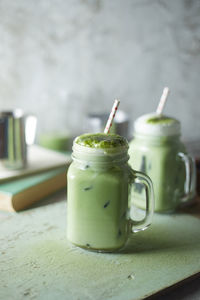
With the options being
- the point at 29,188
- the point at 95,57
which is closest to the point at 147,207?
the point at 29,188

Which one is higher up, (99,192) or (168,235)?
(99,192)

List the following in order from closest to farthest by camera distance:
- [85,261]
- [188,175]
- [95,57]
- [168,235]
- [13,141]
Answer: [85,261] < [168,235] < [188,175] < [13,141] < [95,57]

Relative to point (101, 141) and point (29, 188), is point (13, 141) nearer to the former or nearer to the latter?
point (29, 188)

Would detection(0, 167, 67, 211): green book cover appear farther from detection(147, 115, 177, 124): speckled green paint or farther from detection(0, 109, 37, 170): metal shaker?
detection(147, 115, 177, 124): speckled green paint

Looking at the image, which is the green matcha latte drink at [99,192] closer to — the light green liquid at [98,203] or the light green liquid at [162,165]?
the light green liquid at [98,203]

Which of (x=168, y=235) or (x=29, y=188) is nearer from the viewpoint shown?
(x=168, y=235)

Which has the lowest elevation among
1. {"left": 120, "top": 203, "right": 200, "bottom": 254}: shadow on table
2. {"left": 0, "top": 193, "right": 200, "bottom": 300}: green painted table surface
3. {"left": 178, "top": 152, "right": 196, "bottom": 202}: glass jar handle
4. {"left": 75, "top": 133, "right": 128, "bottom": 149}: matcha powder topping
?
{"left": 120, "top": 203, "right": 200, "bottom": 254}: shadow on table

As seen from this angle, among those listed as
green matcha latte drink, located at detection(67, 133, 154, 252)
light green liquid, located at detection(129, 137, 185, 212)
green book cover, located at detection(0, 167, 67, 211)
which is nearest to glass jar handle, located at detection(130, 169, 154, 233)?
green matcha latte drink, located at detection(67, 133, 154, 252)
